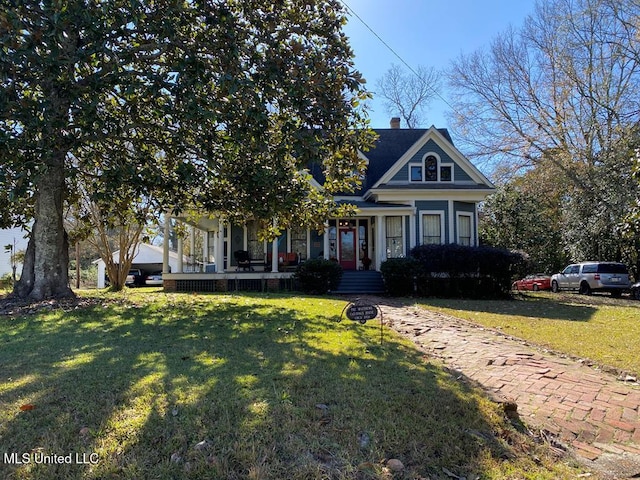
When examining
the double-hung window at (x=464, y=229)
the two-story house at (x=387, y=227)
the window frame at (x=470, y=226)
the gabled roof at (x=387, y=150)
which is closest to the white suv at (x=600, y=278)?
the two-story house at (x=387, y=227)

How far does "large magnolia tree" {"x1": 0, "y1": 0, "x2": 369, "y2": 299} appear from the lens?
683 cm

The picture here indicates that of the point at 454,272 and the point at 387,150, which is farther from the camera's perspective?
the point at 387,150

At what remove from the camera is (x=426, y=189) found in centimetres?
1805

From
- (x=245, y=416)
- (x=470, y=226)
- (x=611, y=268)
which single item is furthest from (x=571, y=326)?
(x=611, y=268)

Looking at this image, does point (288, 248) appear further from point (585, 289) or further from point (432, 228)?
point (585, 289)

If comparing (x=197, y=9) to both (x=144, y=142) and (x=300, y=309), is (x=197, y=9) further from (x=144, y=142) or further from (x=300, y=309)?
(x=300, y=309)

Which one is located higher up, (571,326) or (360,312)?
(360,312)

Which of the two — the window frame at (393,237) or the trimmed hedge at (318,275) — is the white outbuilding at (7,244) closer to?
the trimmed hedge at (318,275)

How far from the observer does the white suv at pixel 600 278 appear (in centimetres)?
1914

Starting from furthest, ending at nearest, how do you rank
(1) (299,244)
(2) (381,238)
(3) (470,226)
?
(1) (299,244) → (3) (470,226) → (2) (381,238)

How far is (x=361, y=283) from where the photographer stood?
16625mm

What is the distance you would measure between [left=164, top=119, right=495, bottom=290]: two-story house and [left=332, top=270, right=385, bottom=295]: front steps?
120 cm

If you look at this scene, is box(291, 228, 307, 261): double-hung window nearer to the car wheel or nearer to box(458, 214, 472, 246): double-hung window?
box(458, 214, 472, 246): double-hung window

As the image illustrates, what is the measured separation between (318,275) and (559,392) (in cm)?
1080
